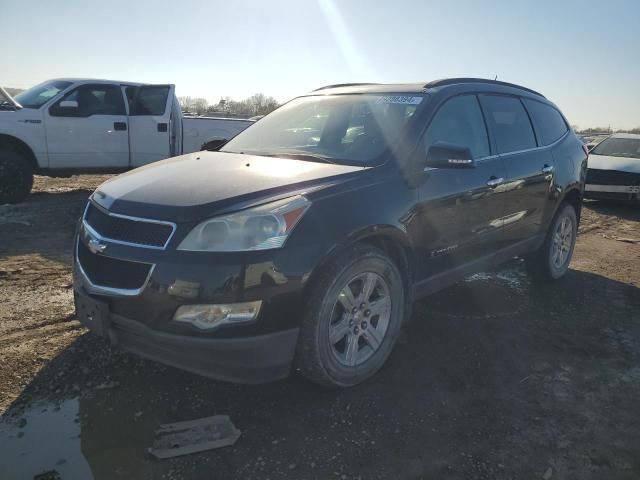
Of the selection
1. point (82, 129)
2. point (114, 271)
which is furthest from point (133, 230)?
point (82, 129)

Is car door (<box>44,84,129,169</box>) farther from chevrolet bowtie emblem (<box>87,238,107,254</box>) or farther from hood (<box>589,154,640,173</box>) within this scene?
hood (<box>589,154,640,173</box>)

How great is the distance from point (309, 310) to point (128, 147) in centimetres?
766

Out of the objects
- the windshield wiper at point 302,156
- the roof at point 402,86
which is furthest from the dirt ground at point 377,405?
the roof at point 402,86

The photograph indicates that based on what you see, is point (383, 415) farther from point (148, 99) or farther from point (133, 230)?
point (148, 99)

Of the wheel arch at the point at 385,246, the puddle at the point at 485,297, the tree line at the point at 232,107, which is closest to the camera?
the wheel arch at the point at 385,246

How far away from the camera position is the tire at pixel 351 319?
8.97ft

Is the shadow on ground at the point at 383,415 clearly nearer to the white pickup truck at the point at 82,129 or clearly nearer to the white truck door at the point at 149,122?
the white pickup truck at the point at 82,129

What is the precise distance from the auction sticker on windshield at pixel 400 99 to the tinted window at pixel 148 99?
21.7 ft

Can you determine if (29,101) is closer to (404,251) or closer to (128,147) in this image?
(128,147)

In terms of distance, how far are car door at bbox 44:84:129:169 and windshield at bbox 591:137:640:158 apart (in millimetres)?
10240

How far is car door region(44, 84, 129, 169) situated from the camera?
8.45 metres

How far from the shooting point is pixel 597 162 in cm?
1100

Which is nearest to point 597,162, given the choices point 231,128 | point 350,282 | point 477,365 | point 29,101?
point 231,128

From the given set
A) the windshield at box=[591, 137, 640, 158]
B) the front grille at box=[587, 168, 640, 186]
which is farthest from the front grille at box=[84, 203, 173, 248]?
the windshield at box=[591, 137, 640, 158]
